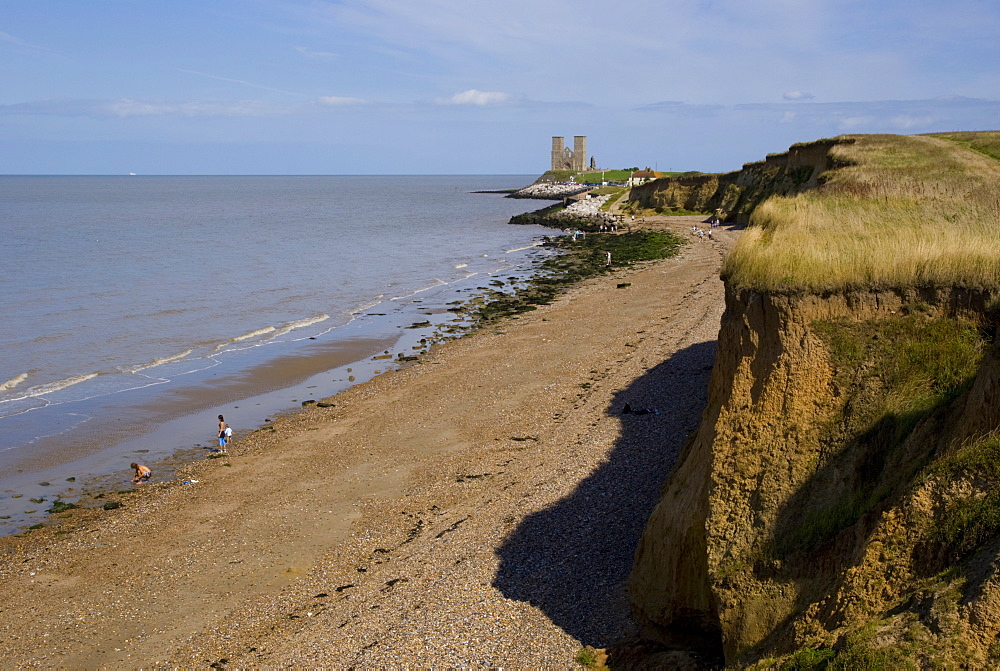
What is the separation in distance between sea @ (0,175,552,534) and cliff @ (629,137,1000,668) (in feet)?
52.5

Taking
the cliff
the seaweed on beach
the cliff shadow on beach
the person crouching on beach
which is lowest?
the person crouching on beach

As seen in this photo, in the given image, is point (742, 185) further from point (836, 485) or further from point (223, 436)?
point (836, 485)

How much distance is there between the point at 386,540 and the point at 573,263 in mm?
45662

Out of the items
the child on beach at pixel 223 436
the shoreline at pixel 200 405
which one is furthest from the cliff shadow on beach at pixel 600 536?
the shoreline at pixel 200 405

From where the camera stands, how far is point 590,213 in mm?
99062

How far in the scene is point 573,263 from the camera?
5922 cm

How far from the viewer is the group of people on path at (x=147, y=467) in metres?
19.7

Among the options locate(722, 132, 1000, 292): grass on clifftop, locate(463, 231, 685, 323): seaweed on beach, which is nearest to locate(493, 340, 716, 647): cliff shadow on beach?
locate(722, 132, 1000, 292): grass on clifftop

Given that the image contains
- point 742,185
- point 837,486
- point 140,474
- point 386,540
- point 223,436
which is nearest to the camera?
point 837,486

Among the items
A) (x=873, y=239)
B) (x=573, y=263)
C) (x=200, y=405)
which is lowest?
(x=200, y=405)

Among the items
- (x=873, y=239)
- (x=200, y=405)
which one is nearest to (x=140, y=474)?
(x=200, y=405)

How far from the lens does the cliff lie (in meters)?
6.23

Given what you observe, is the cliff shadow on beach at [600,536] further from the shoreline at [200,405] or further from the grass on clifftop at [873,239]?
the shoreline at [200,405]

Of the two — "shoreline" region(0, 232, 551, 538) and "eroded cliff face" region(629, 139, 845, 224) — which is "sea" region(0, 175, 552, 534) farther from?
"eroded cliff face" region(629, 139, 845, 224)
